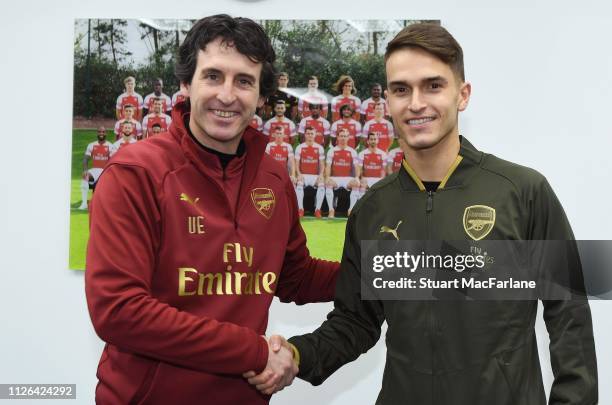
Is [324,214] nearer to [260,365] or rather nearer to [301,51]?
[301,51]

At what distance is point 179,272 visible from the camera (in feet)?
4.59

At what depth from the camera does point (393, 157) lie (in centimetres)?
245

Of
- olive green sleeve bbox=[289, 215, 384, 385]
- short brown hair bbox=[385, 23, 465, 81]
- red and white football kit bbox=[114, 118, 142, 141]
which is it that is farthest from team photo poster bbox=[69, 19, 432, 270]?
short brown hair bbox=[385, 23, 465, 81]

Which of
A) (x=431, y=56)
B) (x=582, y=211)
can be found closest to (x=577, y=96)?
(x=582, y=211)

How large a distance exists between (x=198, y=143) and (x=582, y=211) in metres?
1.70

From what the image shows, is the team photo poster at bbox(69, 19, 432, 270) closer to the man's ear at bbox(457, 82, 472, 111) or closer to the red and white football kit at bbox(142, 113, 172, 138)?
the red and white football kit at bbox(142, 113, 172, 138)

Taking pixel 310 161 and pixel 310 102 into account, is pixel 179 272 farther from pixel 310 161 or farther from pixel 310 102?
pixel 310 102

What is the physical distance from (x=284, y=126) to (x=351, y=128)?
0.93 feet

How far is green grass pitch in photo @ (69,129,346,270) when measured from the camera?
2.43m

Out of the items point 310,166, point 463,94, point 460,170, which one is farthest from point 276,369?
point 310,166

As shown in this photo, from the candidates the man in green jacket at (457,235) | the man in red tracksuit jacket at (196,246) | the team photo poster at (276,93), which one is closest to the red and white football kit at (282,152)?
the team photo poster at (276,93)

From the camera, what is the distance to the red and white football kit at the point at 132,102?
249 centimetres

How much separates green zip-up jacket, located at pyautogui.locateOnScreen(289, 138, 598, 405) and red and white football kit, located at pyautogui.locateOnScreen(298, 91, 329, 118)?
1.04m

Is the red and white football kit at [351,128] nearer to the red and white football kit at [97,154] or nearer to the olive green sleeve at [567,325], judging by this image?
the red and white football kit at [97,154]
